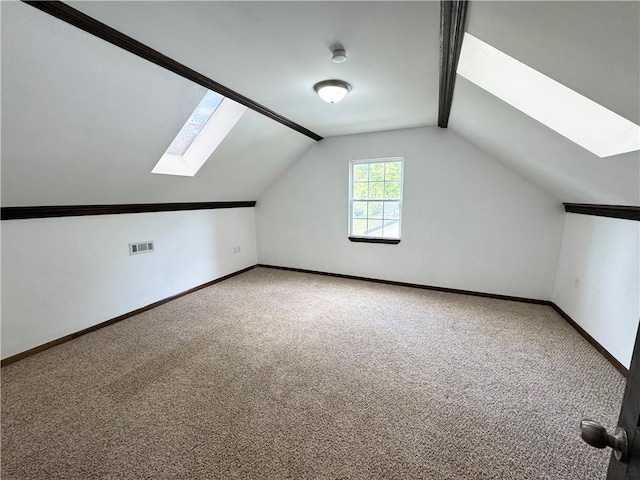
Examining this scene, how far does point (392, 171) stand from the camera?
408cm

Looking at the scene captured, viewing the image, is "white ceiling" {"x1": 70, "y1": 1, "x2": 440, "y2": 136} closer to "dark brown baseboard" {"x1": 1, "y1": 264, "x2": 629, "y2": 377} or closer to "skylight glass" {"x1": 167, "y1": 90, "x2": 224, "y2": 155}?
"skylight glass" {"x1": 167, "y1": 90, "x2": 224, "y2": 155}

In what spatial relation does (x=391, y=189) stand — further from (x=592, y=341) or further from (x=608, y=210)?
(x=592, y=341)

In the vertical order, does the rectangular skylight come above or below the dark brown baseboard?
Answer: above

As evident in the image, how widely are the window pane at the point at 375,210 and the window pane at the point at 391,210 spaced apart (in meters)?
0.09

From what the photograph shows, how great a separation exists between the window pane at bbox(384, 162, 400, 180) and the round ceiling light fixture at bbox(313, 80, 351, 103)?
181cm

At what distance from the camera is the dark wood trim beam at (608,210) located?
6.89 ft

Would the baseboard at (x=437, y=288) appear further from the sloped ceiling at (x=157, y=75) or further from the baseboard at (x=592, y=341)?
the sloped ceiling at (x=157, y=75)

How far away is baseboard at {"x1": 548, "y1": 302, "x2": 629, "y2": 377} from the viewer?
7.13 ft

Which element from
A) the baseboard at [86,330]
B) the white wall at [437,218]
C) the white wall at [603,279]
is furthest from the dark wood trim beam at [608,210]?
the baseboard at [86,330]

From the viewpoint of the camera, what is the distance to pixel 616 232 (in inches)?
92.2

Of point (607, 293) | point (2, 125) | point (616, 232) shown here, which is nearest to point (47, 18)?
point (2, 125)

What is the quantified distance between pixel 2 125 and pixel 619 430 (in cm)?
302

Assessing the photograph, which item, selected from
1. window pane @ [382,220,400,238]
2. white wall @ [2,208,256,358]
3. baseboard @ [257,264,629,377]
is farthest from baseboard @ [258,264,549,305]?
white wall @ [2,208,256,358]

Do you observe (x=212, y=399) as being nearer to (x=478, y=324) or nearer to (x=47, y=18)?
(x=47, y=18)
